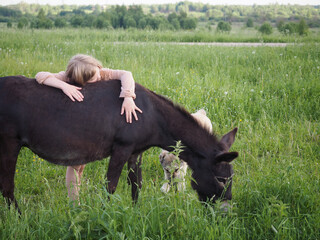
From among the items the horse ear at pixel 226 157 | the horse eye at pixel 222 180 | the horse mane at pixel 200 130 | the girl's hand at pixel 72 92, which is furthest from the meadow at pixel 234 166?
the girl's hand at pixel 72 92

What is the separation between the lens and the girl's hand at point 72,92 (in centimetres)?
299

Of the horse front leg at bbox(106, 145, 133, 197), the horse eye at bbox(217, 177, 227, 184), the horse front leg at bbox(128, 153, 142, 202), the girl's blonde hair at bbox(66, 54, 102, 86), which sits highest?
the girl's blonde hair at bbox(66, 54, 102, 86)

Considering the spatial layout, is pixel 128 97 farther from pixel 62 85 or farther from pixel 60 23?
pixel 60 23

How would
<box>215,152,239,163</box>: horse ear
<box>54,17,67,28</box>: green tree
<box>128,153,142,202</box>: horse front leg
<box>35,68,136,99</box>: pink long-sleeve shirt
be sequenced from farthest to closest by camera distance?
<box>54,17,67,28</box>: green tree → <box>128,153,142,202</box>: horse front leg → <box>35,68,136,99</box>: pink long-sleeve shirt → <box>215,152,239,163</box>: horse ear

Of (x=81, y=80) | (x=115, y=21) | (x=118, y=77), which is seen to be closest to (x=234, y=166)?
(x=118, y=77)

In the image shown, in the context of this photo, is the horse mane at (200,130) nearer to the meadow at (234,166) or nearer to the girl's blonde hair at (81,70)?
the meadow at (234,166)

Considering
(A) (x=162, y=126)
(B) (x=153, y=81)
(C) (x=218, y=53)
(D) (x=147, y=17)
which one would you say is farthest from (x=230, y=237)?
(D) (x=147, y=17)

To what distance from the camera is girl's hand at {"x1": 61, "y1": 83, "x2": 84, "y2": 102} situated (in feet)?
9.82

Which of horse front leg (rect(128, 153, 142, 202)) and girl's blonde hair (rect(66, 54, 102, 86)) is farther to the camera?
horse front leg (rect(128, 153, 142, 202))

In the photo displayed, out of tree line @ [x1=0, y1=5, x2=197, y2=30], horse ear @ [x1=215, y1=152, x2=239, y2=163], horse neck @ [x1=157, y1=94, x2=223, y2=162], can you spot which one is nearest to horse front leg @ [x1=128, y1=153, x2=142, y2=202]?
horse neck @ [x1=157, y1=94, x2=223, y2=162]

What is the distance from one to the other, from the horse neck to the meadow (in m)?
0.47

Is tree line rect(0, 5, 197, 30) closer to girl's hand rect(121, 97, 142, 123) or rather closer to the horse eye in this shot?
girl's hand rect(121, 97, 142, 123)

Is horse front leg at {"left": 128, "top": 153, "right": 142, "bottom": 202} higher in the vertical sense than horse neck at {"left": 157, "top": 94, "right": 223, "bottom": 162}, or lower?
lower

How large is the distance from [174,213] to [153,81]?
4.34 meters
